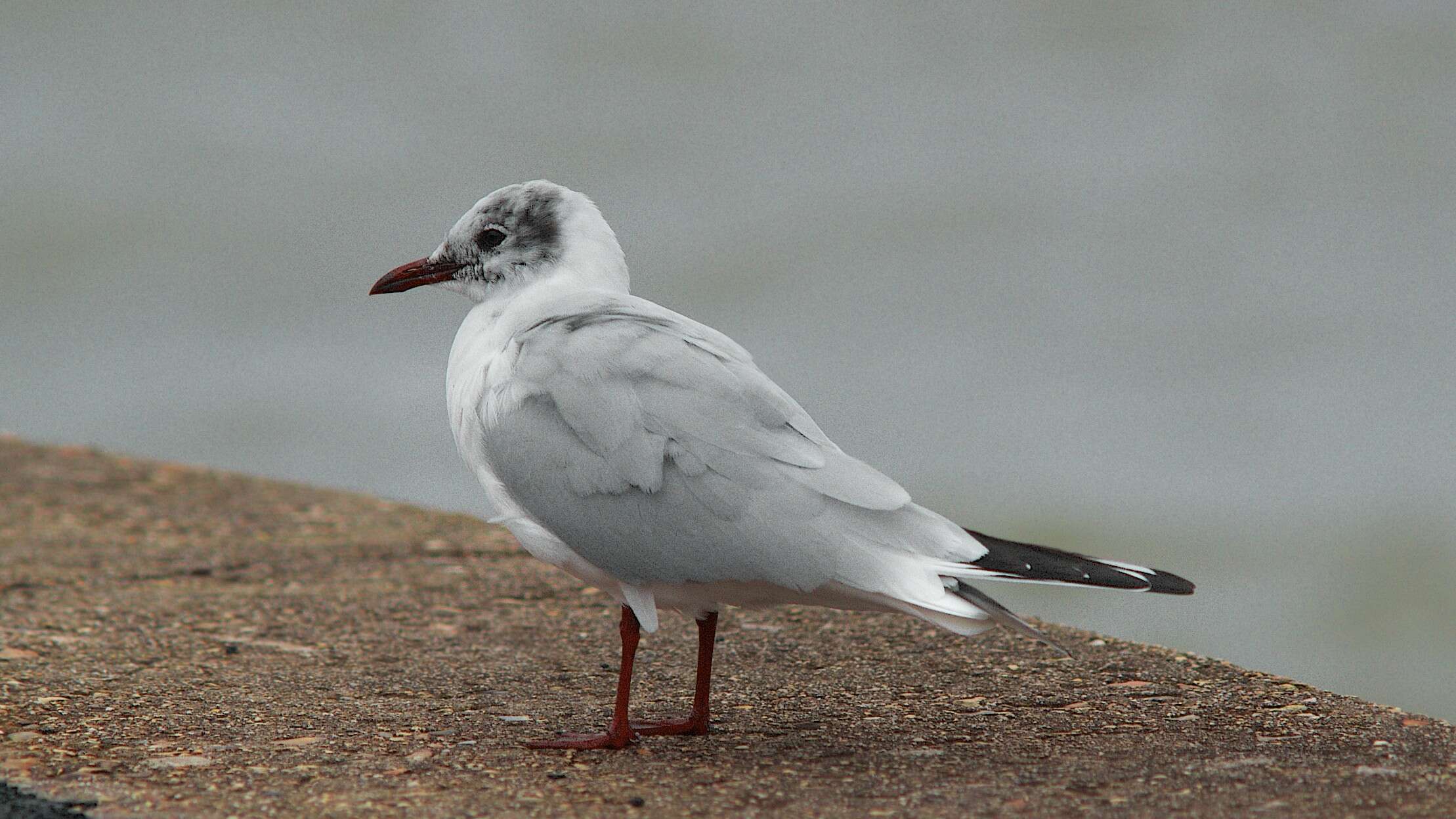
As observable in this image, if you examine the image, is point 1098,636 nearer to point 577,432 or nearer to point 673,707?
point 673,707

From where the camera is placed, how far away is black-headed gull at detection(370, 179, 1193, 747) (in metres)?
2.85

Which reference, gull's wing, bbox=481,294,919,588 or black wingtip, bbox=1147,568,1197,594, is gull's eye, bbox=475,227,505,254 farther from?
black wingtip, bbox=1147,568,1197,594

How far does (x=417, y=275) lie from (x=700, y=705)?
1.33 metres

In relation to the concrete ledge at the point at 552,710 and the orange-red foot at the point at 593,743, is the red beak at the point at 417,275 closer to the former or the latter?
the concrete ledge at the point at 552,710

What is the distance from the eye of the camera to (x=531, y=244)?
363cm

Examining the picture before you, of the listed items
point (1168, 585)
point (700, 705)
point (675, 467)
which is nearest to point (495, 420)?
point (675, 467)

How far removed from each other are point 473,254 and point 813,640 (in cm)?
141

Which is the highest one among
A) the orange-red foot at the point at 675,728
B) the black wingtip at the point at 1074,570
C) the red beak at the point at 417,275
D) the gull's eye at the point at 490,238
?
the gull's eye at the point at 490,238

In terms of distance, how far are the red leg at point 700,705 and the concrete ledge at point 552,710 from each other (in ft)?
0.15

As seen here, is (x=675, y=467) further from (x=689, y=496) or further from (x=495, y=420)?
(x=495, y=420)

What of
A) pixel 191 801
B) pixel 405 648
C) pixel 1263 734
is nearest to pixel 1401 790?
pixel 1263 734

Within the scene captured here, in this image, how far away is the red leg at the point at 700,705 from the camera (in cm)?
324

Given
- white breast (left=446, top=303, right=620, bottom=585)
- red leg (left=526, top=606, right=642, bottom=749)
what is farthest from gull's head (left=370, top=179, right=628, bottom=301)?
red leg (left=526, top=606, right=642, bottom=749)

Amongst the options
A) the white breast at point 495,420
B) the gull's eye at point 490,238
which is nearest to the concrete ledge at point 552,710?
the white breast at point 495,420
